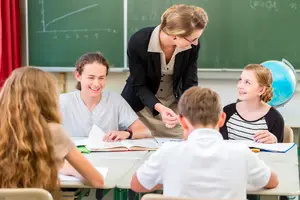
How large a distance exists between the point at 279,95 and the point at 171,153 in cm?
226

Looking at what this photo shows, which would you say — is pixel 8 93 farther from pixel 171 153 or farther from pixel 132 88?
pixel 132 88

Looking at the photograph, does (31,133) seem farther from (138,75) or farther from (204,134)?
(138,75)

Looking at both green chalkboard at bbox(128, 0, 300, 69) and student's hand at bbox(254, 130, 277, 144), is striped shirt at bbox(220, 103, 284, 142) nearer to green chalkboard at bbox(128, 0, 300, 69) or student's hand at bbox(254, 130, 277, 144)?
student's hand at bbox(254, 130, 277, 144)

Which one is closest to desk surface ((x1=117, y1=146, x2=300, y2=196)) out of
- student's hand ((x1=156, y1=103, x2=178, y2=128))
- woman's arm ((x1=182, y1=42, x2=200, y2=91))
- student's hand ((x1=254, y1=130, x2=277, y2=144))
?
student's hand ((x1=254, y1=130, x2=277, y2=144))

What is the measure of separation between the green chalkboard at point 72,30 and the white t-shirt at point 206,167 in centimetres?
280

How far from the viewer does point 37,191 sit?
155cm

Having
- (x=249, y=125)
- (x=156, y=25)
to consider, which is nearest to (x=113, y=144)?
(x=249, y=125)

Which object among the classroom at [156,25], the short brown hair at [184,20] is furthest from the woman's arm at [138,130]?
the classroom at [156,25]

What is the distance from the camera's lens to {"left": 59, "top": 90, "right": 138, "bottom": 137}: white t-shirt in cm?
302

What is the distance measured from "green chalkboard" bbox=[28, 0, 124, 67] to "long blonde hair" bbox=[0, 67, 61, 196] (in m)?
2.65

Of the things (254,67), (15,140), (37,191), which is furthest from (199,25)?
(37,191)

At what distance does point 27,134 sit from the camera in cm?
182

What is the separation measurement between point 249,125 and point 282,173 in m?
0.78

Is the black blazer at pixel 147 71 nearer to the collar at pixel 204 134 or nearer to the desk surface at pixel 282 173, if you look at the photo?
the desk surface at pixel 282 173
